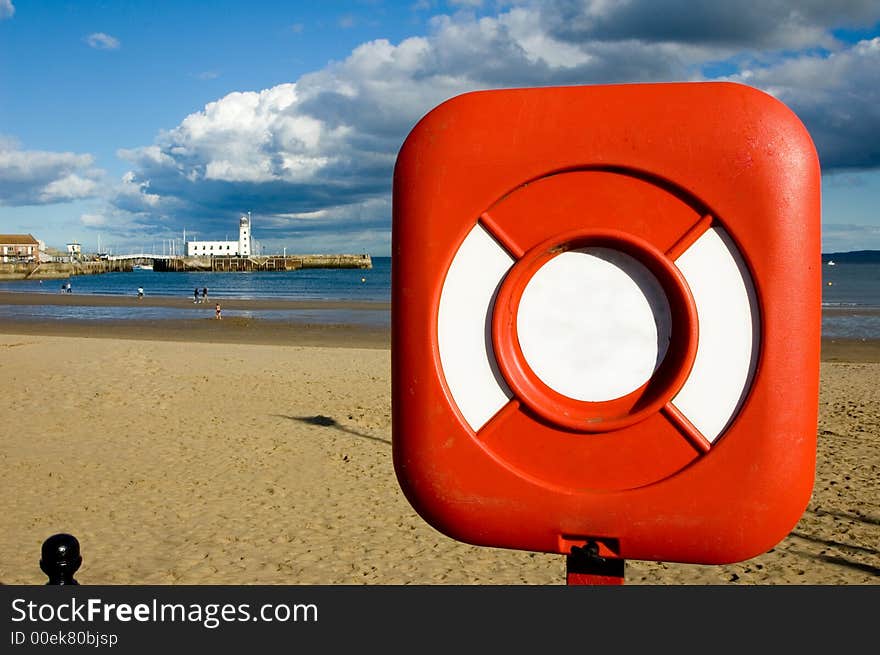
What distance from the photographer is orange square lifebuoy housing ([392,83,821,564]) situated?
1.29 m

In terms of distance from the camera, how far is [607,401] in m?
1.38

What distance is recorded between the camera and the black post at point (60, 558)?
1.78 meters

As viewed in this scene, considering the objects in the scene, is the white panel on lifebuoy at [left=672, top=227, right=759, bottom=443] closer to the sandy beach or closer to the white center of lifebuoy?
the white center of lifebuoy

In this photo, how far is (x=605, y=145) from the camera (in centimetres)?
131

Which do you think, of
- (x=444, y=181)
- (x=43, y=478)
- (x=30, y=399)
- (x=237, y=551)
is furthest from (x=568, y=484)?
(x=30, y=399)

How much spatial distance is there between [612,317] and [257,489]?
590 cm

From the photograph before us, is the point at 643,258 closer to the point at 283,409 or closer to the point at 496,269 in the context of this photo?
the point at 496,269

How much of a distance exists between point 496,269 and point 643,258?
26 centimetres

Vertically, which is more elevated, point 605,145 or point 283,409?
point 605,145

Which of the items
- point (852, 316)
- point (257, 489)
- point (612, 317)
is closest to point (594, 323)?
point (612, 317)

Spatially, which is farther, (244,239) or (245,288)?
(244,239)

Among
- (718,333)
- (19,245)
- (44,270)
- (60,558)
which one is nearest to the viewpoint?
(718,333)

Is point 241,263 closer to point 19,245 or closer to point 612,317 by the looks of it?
point 19,245
